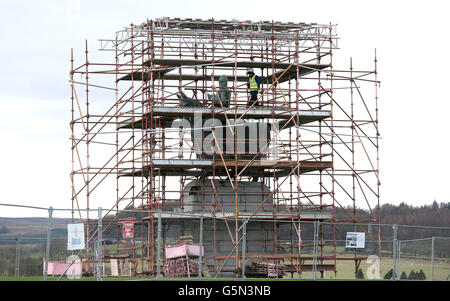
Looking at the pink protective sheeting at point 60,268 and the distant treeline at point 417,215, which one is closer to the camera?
the pink protective sheeting at point 60,268

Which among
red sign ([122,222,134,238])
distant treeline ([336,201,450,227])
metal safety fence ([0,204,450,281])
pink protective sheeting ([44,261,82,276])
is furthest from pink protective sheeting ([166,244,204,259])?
distant treeline ([336,201,450,227])

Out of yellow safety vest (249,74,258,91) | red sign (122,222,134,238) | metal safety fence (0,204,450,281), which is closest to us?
metal safety fence (0,204,450,281)

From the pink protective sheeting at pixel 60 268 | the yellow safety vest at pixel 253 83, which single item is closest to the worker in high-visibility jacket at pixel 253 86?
the yellow safety vest at pixel 253 83

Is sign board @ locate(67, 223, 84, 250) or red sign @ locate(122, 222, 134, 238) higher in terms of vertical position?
red sign @ locate(122, 222, 134, 238)

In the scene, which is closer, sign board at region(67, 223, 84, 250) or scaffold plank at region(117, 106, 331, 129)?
sign board at region(67, 223, 84, 250)

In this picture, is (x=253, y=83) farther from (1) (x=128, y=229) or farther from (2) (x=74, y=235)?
(2) (x=74, y=235)

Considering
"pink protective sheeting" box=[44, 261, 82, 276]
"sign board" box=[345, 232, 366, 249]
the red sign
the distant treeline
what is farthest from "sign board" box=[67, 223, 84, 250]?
the distant treeline

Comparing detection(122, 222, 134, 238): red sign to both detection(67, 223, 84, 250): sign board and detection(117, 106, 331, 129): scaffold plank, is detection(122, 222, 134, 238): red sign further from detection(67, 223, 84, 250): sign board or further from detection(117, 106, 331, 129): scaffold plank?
detection(67, 223, 84, 250): sign board

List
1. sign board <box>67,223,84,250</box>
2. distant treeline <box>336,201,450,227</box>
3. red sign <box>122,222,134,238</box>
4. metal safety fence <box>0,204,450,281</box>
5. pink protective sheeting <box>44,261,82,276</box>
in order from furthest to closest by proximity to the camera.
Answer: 1. distant treeline <box>336,201,450,227</box>
2. red sign <box>122,222,134,238</box>
3. metal safety fence <box>0,204,450,281</box>
4. pink protective sheeting <box>44,261,82,276</box>
5. sign board <box>67,223,84,250</box>

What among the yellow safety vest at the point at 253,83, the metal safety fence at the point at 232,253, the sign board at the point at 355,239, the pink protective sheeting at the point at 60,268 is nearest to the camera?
the pink protective sheeting at the point at 60,268

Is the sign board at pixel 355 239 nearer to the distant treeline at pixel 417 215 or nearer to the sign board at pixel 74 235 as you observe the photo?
the sign board at pixel 74 235

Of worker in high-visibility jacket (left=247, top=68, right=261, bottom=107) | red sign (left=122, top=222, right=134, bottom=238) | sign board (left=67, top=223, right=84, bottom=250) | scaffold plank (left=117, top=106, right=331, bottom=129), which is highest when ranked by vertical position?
worker in high-visibility jacket (left=247, top=68, right=261, bottom=107)
